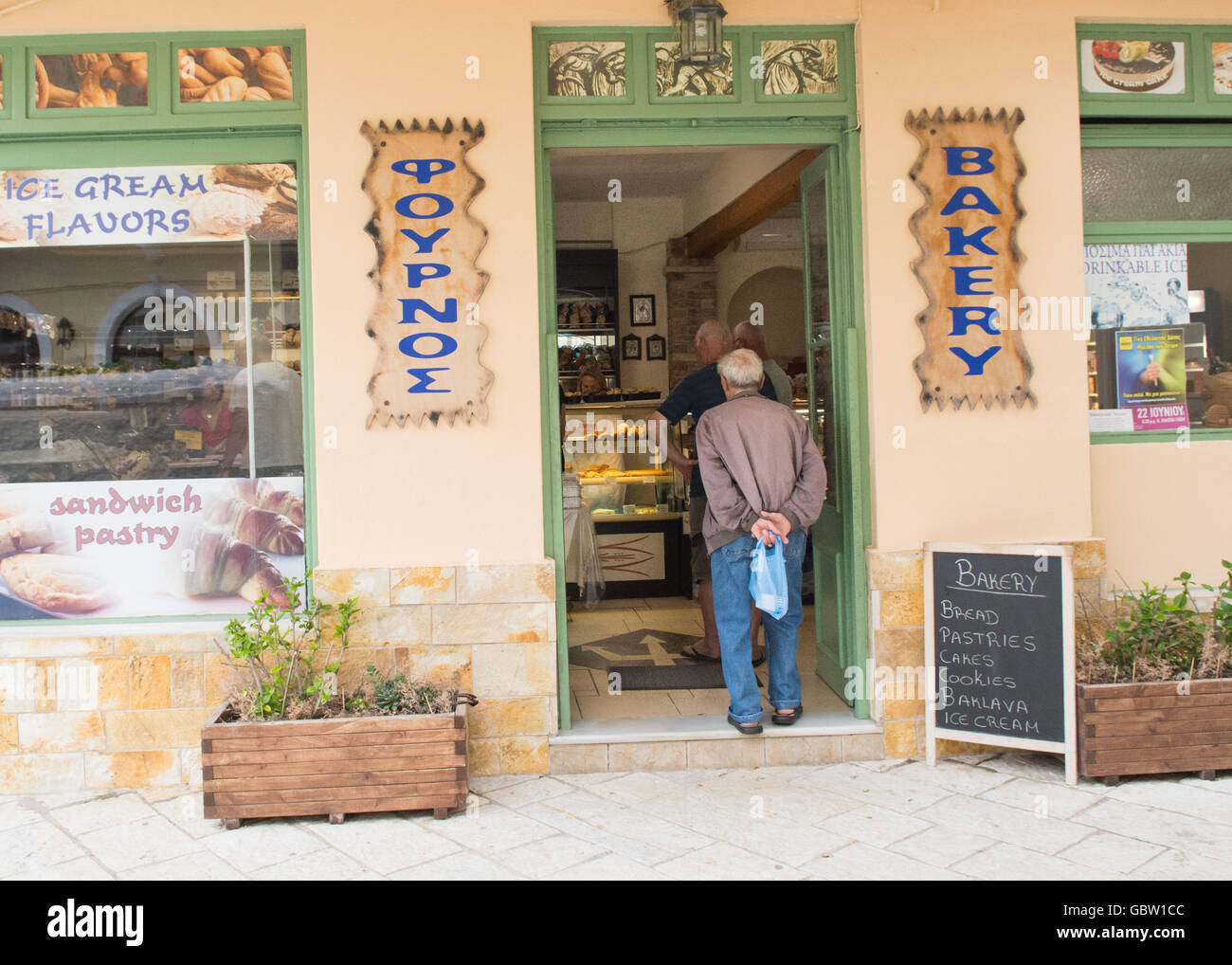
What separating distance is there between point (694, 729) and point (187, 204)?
126 inches

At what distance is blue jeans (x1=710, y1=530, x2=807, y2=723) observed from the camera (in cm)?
462

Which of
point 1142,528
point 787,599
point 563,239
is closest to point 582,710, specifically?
point 787,599

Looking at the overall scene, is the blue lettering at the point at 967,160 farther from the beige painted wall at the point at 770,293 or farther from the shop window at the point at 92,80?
the beige painted wall at the point at 770,293

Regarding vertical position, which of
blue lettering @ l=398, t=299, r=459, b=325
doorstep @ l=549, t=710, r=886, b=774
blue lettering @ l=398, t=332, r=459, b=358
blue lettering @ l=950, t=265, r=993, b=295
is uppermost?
blue lettering @ l=950, t=265, r=993, b=295

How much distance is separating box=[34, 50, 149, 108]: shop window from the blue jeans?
3.22 metres

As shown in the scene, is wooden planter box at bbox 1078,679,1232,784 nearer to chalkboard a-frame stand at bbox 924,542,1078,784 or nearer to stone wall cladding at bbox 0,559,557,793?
chalkboard a-frame stand at bbox 924,542,1078,784

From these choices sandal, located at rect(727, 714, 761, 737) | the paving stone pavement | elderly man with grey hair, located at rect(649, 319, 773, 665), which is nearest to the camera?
the paving stone pavement

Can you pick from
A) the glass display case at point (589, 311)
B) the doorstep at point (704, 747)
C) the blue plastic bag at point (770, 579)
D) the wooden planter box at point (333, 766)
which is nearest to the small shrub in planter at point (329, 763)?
the wooden planter box at point (333, 766)

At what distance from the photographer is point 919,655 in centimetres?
468

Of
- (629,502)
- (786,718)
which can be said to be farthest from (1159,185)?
(629,502)

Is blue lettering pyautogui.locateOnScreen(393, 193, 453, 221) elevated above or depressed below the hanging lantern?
below

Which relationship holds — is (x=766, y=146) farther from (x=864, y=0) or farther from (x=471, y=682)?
(x=471, y=682)

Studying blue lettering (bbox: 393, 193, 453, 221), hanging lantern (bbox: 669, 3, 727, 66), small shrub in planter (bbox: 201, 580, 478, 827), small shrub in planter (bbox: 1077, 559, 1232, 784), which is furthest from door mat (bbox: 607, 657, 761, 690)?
hanging lantern (bbox: 669, 3, 727, 66)

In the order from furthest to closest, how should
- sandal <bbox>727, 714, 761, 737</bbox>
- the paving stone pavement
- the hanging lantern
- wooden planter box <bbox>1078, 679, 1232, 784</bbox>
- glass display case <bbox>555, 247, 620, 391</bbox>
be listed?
1. glass display case <bbox>555, 247, 620, 391</bbox>
2. sandal <bbox>727, 714, 761, 737</bbox>
3. the hanging lantern
4. wooden planter box <bbox>1078, 679, 1232, 784</bbox>
5. the paving stone pavement
